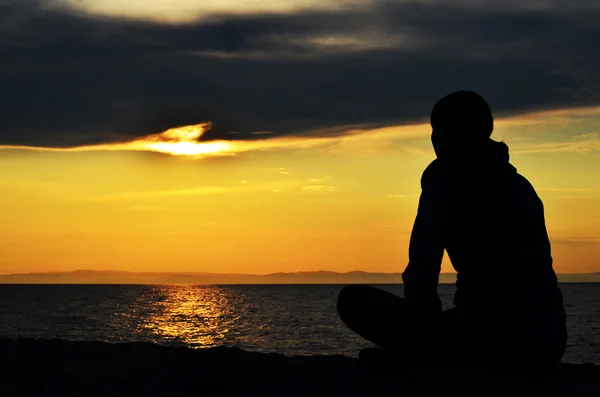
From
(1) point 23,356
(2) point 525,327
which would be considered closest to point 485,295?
(2) point 525,327

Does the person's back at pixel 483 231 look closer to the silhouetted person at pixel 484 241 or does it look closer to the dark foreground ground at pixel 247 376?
the silhouetted person at pixel 484 241

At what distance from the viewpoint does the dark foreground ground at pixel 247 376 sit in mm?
5988

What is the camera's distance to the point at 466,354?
20.6 feet

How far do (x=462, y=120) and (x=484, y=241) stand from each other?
88 cm

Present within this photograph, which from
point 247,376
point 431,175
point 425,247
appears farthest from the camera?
point 247,376

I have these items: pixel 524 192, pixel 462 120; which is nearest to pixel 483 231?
pixel 524 192

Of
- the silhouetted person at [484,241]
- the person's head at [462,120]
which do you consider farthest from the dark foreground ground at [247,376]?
the person's head at [462,120]

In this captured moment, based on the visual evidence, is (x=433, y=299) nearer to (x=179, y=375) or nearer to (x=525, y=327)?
(x=525, y=327)

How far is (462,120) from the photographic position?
5.72m

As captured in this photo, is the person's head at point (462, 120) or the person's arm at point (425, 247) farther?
the person's head at point (462, 120)

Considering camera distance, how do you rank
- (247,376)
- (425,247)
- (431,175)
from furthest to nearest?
(247,376), (431,175), (425,247)

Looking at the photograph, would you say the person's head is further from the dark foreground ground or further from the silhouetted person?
the dark foreground ground

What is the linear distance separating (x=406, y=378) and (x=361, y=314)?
61 cm

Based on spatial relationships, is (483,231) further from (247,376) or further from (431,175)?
(247,376)
